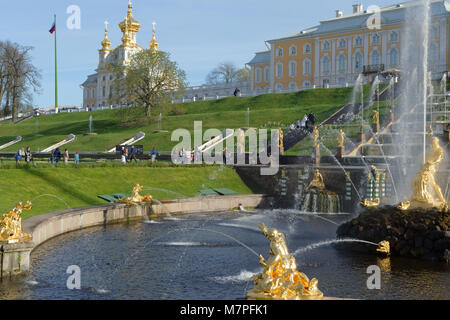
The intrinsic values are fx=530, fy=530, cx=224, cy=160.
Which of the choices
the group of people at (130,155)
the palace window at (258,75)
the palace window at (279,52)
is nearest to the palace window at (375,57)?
the palace window at (279,52)

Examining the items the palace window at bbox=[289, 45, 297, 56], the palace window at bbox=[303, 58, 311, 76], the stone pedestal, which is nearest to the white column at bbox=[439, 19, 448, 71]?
the palace window at bbox=[303, 58, 311, 76]

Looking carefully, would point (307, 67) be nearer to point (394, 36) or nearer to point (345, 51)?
point (345, 51)

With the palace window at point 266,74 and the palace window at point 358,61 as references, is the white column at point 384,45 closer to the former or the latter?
the palace window at point 358,61

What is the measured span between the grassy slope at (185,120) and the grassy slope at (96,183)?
16.6 m

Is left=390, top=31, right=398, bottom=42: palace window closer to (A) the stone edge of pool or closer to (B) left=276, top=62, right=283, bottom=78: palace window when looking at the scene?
(B) left=276, top=62, right=283, bottom=78: palace window

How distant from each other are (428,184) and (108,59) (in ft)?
330

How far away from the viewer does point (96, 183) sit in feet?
80.0

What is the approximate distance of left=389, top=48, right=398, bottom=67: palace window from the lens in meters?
70.3

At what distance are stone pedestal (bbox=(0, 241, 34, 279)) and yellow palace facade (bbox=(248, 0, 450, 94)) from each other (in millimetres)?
56573

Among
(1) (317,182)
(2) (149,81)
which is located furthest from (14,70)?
(1) (317,182)

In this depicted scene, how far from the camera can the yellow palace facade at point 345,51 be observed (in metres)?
66.2

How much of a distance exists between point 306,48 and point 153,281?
241 ft
